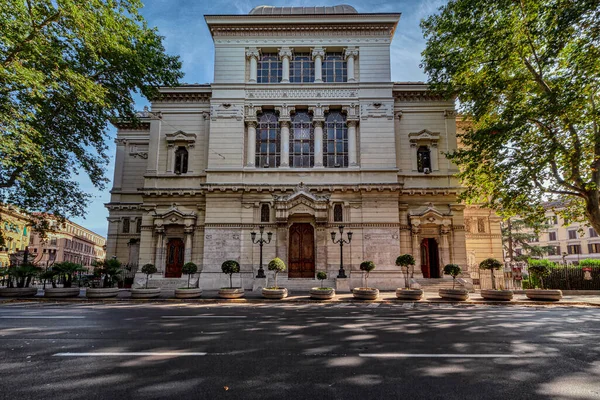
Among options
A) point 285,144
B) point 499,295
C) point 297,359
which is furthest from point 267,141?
point 297,359

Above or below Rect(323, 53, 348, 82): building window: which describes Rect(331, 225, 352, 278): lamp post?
below

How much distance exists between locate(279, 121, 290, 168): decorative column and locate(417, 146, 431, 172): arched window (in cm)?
1049

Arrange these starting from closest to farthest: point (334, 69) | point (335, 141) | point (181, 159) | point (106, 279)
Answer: point (106, 279)
point (335, 141)
point (181, 159)
point (334, 69)

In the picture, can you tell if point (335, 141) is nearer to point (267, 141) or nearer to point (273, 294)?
point (267, 141)

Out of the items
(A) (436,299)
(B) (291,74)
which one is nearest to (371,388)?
(A) (436,299)

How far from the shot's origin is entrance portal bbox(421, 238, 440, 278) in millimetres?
23812

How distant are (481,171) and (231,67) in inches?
784

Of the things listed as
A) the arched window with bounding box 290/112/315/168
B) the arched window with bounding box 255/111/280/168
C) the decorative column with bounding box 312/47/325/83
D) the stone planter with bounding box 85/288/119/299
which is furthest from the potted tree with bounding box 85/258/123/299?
the decorative column with bounding box 312/47/325/83

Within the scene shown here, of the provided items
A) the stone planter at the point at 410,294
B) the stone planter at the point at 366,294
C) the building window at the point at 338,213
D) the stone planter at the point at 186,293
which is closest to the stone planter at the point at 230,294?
the stone planter at the point at 186,293

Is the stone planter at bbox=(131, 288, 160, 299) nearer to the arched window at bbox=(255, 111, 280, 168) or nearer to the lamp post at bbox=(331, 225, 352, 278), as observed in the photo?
the lamp post at bbox=(331, 225, 352, 278)

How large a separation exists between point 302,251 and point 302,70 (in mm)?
14848

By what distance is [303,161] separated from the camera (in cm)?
2512

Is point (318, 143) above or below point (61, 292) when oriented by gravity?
above

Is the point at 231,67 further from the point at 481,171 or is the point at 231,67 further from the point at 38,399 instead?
the point at 38,399
